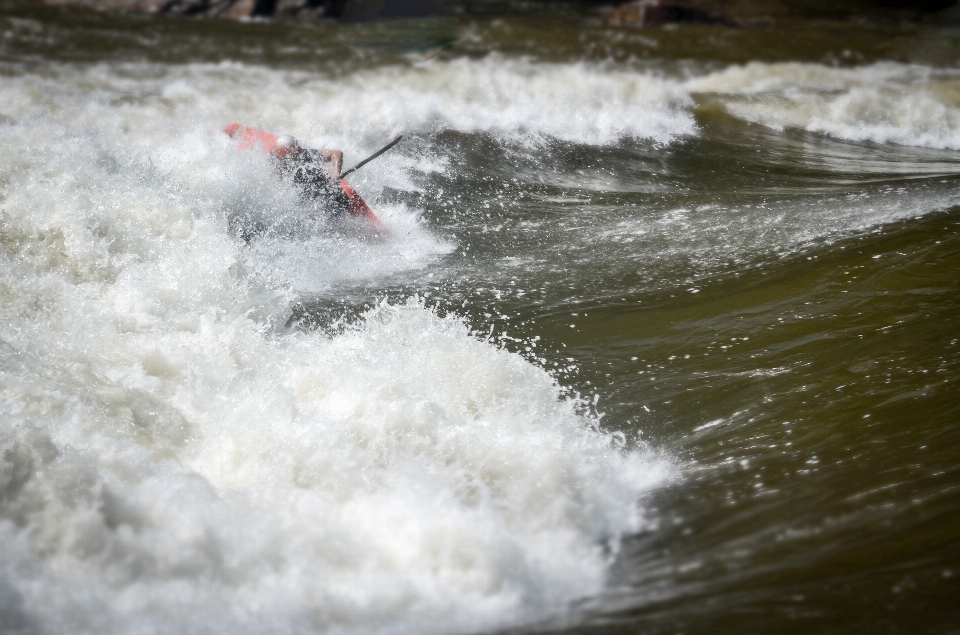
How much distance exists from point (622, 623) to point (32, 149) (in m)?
4.52

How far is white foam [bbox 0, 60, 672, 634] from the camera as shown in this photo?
219cm

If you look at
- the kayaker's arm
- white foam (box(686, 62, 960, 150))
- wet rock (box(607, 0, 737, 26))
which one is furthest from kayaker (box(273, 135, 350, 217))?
wet rock (box(607, 0, 737, 26))

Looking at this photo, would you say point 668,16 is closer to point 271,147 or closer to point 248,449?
point 271,147

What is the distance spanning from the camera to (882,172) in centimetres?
585

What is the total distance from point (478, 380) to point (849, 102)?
6.18 metres

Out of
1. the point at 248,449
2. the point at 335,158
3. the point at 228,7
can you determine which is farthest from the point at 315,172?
the point at 228,7

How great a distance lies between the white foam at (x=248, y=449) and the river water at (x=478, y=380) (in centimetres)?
1

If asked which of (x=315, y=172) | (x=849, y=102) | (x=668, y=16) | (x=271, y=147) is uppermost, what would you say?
(x=668, y=16)

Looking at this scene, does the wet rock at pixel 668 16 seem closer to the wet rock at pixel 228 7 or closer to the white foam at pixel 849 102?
the white foam at pixel 849 102

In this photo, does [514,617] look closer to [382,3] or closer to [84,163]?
[84,163]

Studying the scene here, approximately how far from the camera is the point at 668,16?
11539 mm

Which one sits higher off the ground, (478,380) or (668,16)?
(668,16)

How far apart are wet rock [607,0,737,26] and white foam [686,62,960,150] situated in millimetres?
2873

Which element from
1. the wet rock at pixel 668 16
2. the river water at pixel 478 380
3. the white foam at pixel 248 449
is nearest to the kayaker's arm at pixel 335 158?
the river water at pixel 478 380
